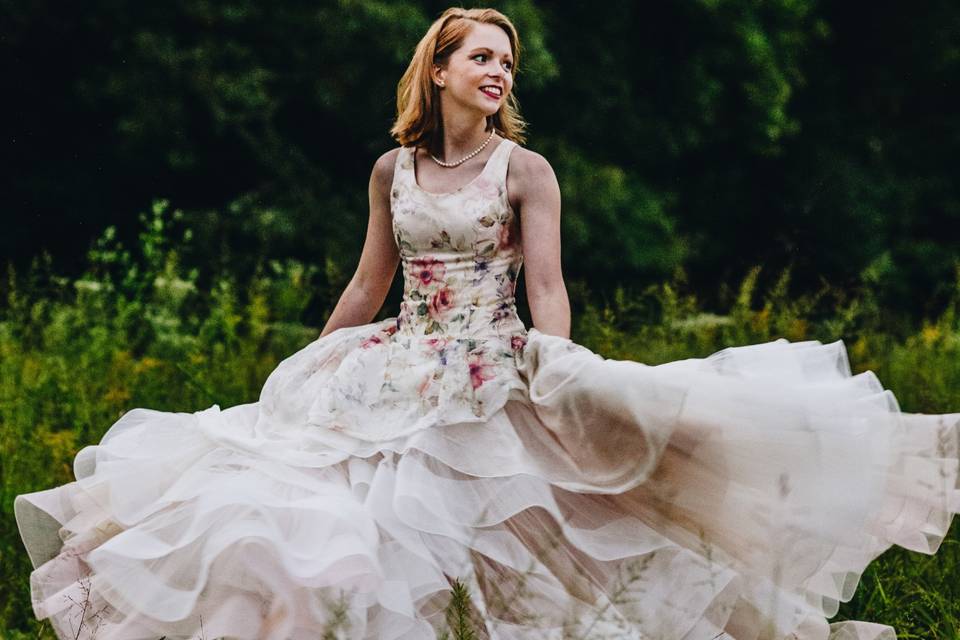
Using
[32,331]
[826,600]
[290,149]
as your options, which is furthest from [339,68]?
[826,600]

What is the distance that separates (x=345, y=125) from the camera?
33.3 feet

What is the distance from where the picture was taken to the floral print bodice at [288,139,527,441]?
2713 mm

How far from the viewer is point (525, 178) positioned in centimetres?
293

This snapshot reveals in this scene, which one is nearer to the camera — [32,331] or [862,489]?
[862,489]

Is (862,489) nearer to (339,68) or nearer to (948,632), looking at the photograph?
(948,632)

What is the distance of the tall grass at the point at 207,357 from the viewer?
3350mm

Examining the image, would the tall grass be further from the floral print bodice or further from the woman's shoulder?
the woman's shoulder

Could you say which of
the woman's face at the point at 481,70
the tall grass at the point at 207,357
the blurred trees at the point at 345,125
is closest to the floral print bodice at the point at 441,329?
the woman's face at the point at 481,70

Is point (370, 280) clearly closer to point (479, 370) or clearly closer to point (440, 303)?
point (440, 303)

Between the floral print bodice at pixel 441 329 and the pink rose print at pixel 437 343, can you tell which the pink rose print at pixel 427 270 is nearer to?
the floral print bodice at pixel 441 329

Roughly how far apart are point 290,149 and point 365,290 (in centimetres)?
700

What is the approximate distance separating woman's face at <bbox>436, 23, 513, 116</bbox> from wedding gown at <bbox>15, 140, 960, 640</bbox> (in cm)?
57

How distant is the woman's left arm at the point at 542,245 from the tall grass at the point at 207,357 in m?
1.09

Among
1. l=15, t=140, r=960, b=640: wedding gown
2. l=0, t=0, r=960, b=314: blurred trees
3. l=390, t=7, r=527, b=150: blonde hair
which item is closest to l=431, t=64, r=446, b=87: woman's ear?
l=390, t=7, r=527, b=150: blonde hair
